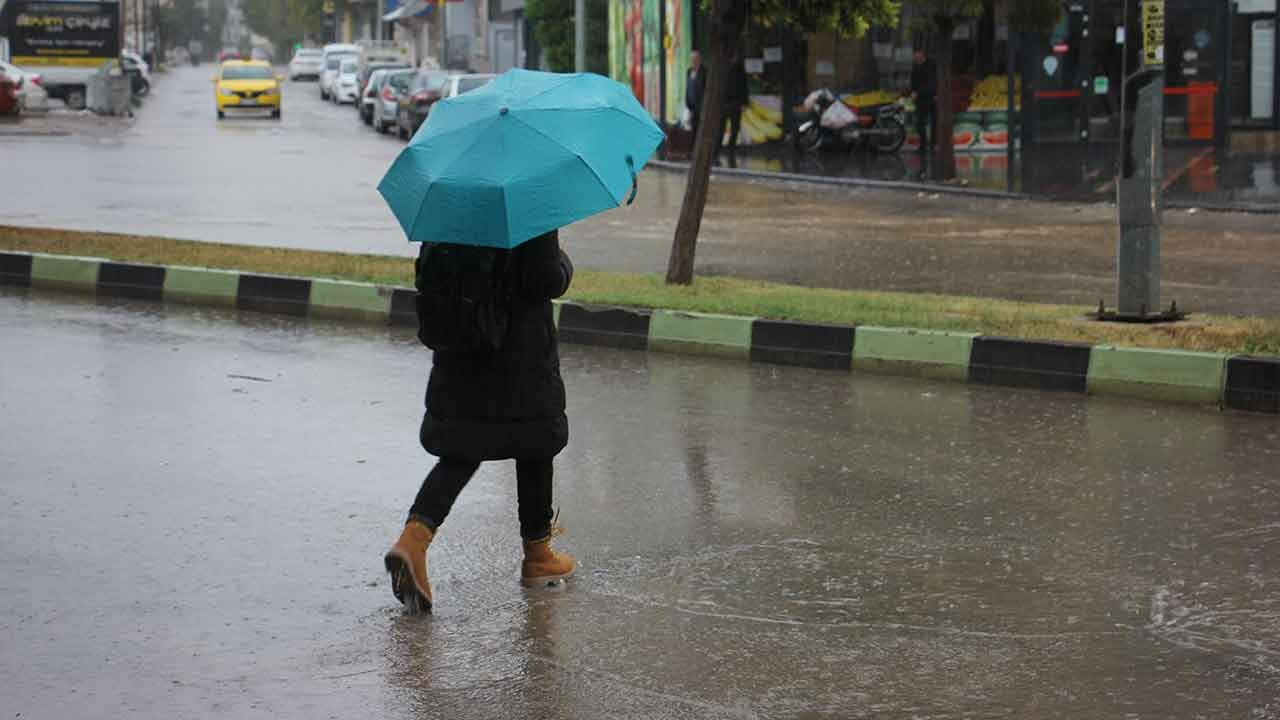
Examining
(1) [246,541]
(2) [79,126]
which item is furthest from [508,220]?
(2) [79,126]

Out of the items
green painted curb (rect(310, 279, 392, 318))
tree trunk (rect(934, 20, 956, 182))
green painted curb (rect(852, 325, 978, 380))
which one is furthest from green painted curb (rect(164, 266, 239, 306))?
tree trunk (rect(934, 20, 956, 182))

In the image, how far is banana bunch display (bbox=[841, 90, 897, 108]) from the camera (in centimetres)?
3316

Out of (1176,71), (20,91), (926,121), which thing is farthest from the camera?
(20,91)

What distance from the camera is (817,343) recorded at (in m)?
11.2

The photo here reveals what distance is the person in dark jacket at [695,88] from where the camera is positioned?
31938 millimetres

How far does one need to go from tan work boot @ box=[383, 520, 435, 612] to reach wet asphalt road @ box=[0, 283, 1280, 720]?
3.1 inches

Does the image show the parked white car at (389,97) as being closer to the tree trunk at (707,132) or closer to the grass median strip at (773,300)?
the grass median strip at (773,300)

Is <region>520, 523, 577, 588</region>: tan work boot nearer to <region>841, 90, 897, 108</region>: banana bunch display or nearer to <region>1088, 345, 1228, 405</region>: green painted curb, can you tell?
<region>1088, 345, 1228, 405</region>: green painted curb

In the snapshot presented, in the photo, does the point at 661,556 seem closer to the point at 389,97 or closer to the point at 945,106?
the point at 945,106

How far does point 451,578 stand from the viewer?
6.47 metres

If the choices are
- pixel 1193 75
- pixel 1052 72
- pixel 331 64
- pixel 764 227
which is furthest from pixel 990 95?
pixel 331 64

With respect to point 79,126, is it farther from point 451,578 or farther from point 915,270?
point 451,578

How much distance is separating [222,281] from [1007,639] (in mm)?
8890

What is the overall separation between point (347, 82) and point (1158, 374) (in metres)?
54.5
